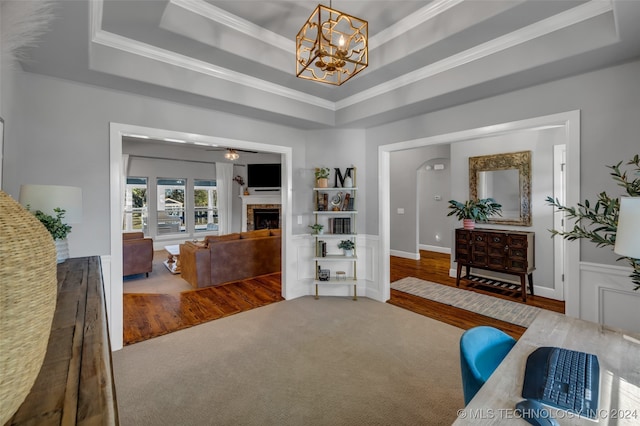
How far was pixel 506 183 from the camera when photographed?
4684mm

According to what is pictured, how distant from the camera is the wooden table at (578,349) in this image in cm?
98

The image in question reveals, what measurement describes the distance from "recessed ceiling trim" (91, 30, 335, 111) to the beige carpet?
9.04 feet

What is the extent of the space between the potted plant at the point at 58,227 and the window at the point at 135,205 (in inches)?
254

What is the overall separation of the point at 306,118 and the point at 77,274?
9.57 feet

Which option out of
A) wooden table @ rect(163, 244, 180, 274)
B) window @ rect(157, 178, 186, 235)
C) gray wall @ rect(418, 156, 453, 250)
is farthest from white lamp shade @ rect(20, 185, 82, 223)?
gray wall @ rect(418, 156, 453, 250)

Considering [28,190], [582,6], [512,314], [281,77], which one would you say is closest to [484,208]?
[512,314]

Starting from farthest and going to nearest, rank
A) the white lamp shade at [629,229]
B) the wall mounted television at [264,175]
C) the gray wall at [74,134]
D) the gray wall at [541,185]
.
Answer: the wall mounted television at [264,175], the gray wall at [541,185], the gray wall at [74,134], the white lamp shade at [629,229]

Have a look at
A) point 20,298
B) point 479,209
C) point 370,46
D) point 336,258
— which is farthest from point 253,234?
point 20,298

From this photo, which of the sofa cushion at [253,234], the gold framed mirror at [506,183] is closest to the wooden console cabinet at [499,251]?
the gold framed mirror at [506,183]

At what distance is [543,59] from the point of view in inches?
88.8

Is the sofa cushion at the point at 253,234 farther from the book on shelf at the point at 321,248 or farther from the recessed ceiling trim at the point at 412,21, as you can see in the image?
the recessed ceiling trim at the point at 412,21

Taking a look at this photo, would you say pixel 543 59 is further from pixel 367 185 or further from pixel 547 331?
pixel 367 185

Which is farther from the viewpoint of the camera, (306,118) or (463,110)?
(306,118)

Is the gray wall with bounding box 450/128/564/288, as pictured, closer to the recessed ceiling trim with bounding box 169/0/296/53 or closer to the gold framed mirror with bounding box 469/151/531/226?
the gold framed mirror with bounding box 469/151/531/226
